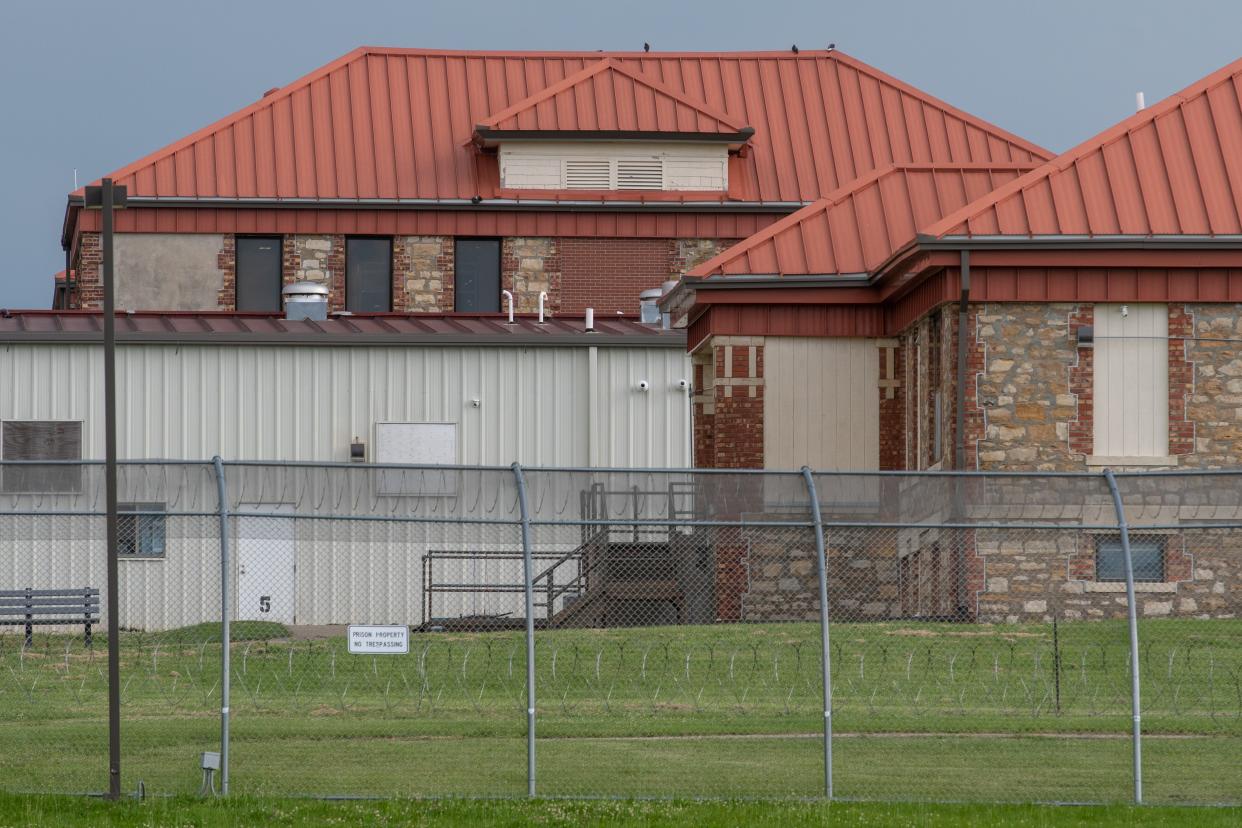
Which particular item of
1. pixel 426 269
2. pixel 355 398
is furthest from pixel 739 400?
pixel 426 269

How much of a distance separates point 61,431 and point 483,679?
13.8 m

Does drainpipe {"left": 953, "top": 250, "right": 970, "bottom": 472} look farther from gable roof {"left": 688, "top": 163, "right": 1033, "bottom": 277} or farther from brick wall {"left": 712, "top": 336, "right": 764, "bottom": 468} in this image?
brick wall {"left": 712, "top": 336, "right": 764, "bottom": 468}

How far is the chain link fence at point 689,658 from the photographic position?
15.3 meters

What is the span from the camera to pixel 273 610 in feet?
90.5

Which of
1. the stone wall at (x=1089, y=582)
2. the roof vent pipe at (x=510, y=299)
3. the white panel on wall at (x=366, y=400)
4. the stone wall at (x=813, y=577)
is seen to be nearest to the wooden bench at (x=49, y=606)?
A: the white panel on wall at (x=366, y=400)

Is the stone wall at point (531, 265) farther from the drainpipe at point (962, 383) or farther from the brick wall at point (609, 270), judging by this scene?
the drainpipe at point (962, 383)

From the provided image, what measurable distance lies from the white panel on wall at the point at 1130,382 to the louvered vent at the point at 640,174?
1510cm

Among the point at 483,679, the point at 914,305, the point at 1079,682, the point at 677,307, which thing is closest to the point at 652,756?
the point at 483,679

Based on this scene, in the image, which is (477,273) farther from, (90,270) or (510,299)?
(90,270)

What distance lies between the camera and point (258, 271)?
38.9m

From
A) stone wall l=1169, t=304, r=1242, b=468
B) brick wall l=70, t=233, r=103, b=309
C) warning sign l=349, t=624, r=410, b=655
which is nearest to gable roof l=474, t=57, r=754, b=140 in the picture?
brick wall l=70, t=233, r=103, b=309

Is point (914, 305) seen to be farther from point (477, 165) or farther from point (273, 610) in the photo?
point (477, 165)

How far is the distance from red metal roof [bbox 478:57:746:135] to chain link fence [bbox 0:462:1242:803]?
50.7 ft

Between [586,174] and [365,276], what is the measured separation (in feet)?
14.5
